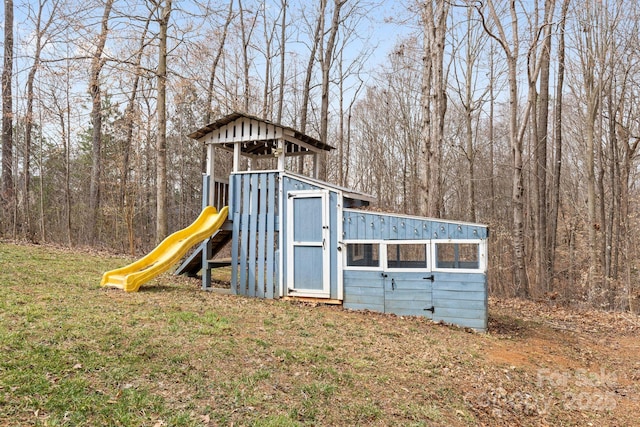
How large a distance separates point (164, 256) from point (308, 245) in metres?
3.02

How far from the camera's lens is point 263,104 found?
18.0m

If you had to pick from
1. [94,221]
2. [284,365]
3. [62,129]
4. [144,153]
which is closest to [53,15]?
[62,129]

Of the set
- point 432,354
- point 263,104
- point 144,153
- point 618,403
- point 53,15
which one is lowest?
point 618,403

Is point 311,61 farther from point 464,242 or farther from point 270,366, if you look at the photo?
point 270,366

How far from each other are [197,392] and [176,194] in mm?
19685

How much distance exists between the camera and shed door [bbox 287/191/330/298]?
8.08 metres

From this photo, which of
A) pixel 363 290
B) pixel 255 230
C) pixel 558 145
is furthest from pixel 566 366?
pixel 558 145

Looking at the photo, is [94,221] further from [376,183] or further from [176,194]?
[376,183]

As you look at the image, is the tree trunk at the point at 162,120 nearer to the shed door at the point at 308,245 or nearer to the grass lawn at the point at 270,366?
the grass lawn at the point at 270,366

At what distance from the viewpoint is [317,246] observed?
816 cm

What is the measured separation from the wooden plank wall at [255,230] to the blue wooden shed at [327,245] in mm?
22

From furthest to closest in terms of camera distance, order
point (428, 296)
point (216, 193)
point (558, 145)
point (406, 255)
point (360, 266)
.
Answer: point (558, 145) → point (406, 255) → point (216, 193) → point (360, 266) → point (428, 296)

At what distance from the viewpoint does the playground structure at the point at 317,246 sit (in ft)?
23.5

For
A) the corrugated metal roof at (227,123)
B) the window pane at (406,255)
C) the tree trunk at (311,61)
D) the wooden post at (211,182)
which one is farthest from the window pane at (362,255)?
the tree trunk at (311,61)
